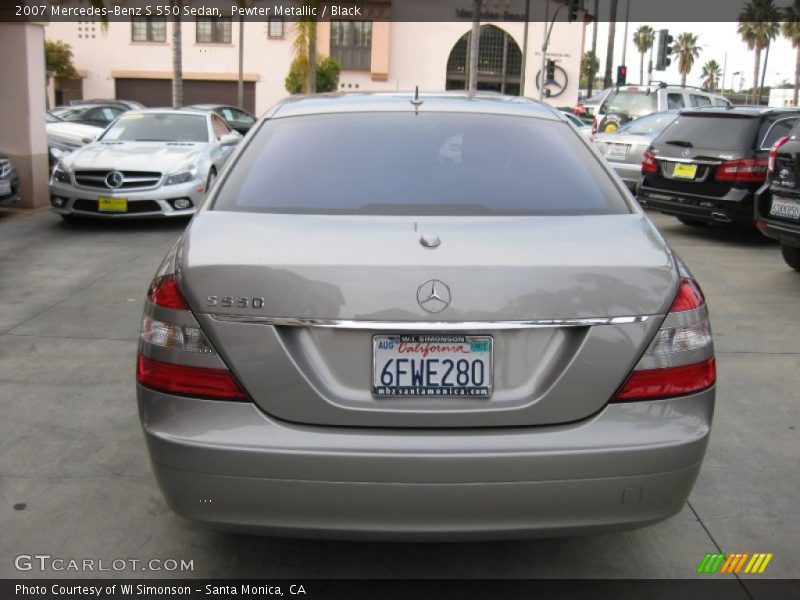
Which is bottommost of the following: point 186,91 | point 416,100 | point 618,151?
point 186,91

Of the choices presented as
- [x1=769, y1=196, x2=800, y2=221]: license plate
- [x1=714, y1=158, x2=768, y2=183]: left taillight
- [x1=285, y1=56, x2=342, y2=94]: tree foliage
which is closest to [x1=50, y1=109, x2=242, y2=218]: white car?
[x1=714, y1=158, x2=768, y2=183]: left taillight

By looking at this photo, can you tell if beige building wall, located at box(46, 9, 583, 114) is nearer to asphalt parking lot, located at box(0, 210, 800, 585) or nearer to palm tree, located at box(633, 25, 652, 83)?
asphalt parking lot, located at box(0, 210, 800, 585)

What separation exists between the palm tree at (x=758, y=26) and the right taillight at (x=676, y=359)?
68.1m

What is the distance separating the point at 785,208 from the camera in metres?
7.62

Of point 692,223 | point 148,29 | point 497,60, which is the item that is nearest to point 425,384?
point 692,223

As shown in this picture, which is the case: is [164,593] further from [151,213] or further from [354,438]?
[151,213]

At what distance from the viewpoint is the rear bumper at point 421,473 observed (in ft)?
8.20

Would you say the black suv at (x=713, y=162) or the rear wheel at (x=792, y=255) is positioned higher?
the black suv at (x=713, y=162)

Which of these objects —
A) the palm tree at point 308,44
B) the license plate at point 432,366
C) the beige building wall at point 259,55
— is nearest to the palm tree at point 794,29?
the beige building wall at point 259,55

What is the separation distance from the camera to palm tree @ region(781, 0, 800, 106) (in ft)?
201

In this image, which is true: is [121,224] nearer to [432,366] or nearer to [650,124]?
[650,124]

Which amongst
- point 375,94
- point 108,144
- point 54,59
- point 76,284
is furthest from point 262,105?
point 375,94

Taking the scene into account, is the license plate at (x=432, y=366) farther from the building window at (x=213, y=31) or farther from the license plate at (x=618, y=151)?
the building window at (x=213, y=31)
